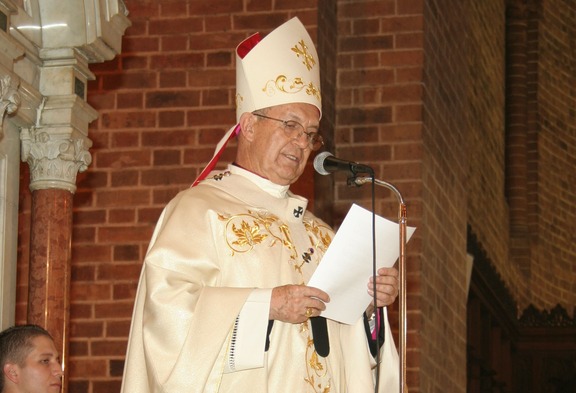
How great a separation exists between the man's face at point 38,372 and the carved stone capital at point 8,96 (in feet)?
2.67

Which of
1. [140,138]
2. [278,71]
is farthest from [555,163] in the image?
[278,71]

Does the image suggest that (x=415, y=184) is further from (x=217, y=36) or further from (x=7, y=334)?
(x=7, y=334)

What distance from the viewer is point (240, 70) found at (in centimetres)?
516

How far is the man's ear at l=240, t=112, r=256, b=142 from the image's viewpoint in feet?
16.1

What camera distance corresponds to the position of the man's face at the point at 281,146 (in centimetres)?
479

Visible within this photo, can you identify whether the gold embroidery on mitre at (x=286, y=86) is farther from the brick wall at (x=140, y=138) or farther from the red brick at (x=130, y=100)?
the red brick at (x=130, y=100)

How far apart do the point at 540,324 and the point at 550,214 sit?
2597 millimetres

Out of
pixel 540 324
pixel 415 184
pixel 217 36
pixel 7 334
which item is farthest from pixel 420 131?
pixel 540 324

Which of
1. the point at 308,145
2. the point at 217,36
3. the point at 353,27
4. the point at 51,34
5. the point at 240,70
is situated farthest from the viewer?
the point at 353,27

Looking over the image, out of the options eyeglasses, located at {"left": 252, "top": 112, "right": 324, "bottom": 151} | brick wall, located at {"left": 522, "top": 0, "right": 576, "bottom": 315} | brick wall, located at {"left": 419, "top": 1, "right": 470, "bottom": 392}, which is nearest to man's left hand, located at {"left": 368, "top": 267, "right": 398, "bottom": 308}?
eyeglasses, located at {"left": 252, "top": 112, "right": 324, "bottom": 151}

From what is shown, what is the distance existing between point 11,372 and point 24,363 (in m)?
0.06

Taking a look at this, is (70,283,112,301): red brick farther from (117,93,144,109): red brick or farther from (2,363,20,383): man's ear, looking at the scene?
(2,363,20,383): man's ear

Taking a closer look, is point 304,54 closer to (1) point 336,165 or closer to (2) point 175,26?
(1) point 336,165

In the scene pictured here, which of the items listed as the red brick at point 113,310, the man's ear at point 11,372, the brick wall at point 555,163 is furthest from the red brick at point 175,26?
the brick wall at point 555,163
